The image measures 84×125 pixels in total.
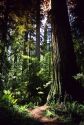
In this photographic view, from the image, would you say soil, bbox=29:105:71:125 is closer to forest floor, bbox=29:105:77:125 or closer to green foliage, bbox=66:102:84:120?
forest floor, bbox=29:105:77:125

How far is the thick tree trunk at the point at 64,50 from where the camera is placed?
13266 mm

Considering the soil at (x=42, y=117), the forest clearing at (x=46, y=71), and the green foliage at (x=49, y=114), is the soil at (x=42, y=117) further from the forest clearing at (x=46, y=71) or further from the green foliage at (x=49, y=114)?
the green foliage at (x=49, y=114)

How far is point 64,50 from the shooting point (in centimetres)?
1355

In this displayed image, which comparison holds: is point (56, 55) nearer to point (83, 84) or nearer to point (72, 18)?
point (83, 84)

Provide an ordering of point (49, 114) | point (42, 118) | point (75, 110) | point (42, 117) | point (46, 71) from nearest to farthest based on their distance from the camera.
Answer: point (42, 118)
point (42, 117)
point (49, 114)
point (75, 110)
point (46, 71)

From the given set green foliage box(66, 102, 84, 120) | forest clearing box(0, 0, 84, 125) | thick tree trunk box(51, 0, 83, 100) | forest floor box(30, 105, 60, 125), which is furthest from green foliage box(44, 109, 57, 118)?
thick tree trunk box(51, 0, 83, 100)

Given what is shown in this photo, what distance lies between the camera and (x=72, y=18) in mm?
15703

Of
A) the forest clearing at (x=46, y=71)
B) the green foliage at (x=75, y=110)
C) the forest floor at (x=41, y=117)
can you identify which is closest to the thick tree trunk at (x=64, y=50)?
the forest clearing at (x=46, y=71)

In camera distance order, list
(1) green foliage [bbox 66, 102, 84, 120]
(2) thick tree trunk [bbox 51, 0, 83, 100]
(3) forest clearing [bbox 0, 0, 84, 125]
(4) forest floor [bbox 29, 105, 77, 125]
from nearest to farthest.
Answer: (4) forest floor [bbox 29, 105, 77, 125], (1) green foliage [bbox 66, 102, 84, 120], (3) forest clearing [bbox 0, 0, 84, 125], (2) thick tree trunk [bbox 51, 0, 83, 100]

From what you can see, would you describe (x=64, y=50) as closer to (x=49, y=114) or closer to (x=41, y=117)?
(x=49, y=114)

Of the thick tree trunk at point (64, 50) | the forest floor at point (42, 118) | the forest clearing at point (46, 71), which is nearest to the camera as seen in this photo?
the forest floor at point (42, 118)

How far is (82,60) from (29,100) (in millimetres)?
3288

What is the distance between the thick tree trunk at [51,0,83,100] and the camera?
43.5 feet

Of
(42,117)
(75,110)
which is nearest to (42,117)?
(42,117)
